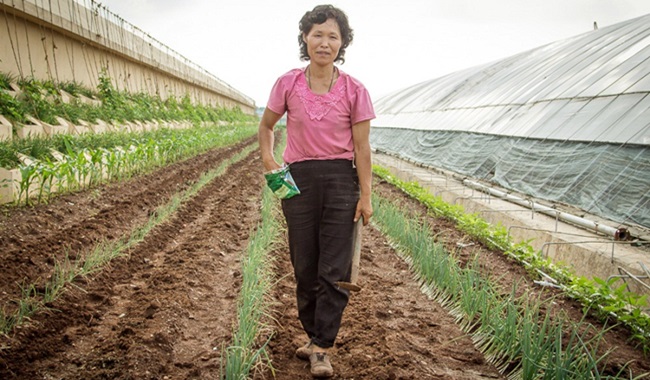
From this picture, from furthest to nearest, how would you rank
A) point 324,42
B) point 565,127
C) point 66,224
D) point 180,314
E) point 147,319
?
point 565,127, point 66,224, point 180,314, point 147,319, point 324,42

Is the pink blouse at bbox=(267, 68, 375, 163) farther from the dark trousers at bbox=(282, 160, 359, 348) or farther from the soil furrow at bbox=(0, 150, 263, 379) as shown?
the soil furrow at bbox=(0, 150, 263, 379)

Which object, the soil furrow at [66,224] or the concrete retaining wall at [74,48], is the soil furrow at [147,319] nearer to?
the soil furrow at [66,224]

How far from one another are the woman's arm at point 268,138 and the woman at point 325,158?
0.14 feet

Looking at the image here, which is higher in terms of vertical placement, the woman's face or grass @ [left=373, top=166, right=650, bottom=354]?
the woman's face

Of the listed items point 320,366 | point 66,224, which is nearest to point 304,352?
point 320,366

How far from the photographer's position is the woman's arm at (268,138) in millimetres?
2252

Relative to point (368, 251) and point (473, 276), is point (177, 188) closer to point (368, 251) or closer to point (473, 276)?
point (368, 251)

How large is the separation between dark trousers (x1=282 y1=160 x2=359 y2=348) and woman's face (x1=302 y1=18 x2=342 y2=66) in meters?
0.45

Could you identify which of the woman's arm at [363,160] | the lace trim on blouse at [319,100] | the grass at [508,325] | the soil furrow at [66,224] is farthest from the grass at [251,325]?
the soil furrow at [66,224]

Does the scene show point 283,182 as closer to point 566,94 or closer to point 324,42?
point 324,42

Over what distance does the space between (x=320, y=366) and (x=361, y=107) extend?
3.74 ft

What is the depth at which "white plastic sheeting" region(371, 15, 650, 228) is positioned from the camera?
213 inches

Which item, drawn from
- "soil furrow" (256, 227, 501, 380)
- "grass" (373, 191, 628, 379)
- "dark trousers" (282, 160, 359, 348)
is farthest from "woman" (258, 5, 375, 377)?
"grass" (373, 191, 628, 379)

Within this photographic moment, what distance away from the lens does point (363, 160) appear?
217 cm
